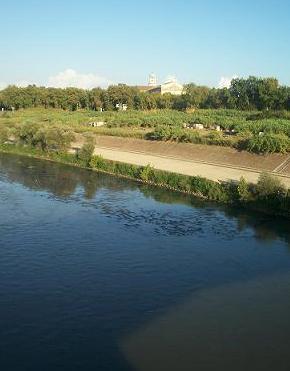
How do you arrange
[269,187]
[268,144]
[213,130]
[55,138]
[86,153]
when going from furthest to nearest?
[213,130] < [55,138] < [86,153] < [268,144] < [269,187]

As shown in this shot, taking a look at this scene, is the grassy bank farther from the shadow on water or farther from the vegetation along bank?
the shadow on water

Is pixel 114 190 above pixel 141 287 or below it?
above

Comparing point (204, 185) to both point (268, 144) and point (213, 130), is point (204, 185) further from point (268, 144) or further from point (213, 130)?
point (213, 130)

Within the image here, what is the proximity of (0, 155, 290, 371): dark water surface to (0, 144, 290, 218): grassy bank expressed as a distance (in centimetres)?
113

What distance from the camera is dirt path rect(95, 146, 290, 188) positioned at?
36.6m

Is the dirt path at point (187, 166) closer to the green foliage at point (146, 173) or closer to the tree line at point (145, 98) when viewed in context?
the green foliage at point (146, 173)

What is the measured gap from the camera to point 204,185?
1314 inches

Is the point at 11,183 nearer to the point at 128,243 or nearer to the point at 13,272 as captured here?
the point at 128,243

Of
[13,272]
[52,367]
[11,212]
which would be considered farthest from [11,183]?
[52,367]

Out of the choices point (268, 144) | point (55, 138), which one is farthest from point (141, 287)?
point (55, 138)

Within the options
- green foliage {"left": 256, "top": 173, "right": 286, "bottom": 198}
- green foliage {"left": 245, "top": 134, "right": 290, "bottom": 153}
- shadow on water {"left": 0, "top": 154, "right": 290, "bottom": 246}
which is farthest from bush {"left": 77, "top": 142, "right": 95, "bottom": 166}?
green foliage {"left": 256, "top": 173, "right": 286, "bottom": 198}

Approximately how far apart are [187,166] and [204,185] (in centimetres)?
870

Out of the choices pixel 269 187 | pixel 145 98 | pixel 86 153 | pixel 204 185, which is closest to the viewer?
pixel 269 187

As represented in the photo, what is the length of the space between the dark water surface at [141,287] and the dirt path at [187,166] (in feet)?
18.6
